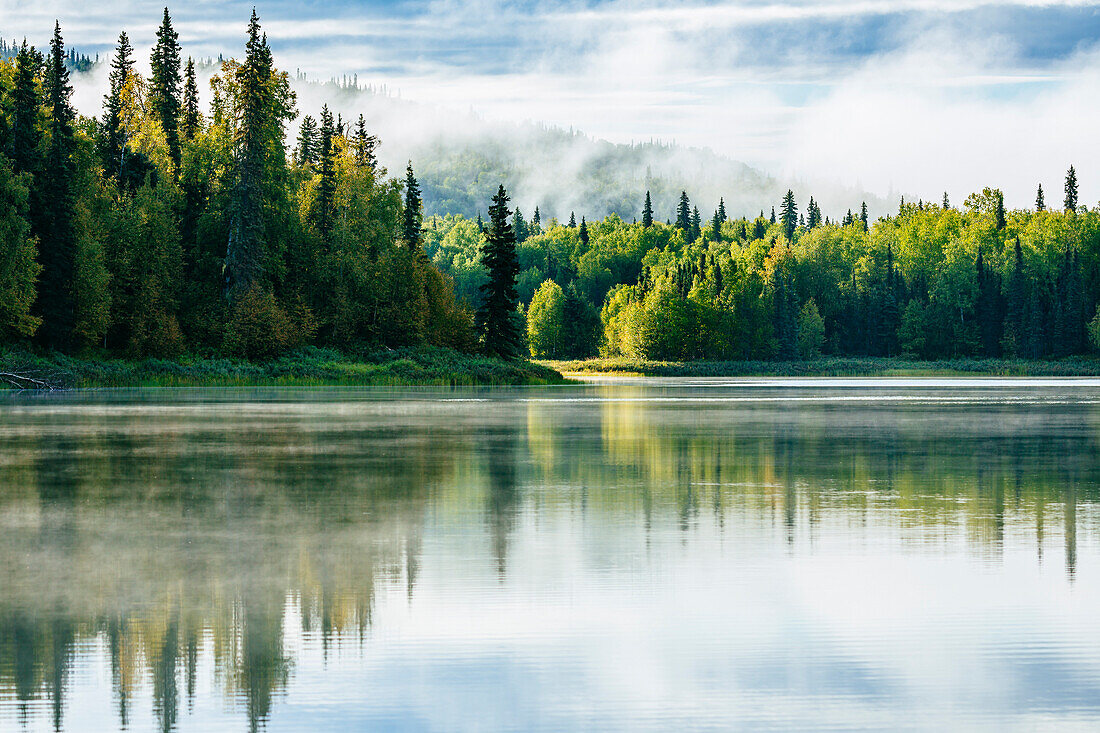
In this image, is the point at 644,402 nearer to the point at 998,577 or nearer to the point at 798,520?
the point at 798,520

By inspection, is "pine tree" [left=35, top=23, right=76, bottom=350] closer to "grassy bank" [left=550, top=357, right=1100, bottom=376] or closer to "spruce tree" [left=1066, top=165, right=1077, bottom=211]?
"grassy bank" [left=550, top=357, right=1100, bottom=376]

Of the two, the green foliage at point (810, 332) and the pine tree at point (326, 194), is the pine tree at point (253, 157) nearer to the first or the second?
the pine tree at point (326, 194)

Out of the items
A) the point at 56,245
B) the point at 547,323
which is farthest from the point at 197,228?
the point at 547,323

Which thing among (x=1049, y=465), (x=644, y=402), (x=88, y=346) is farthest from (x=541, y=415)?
(x=88, y=346)

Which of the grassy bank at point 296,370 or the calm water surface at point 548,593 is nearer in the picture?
the calm water surface at point 548,593

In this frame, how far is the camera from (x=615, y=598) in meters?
10.7

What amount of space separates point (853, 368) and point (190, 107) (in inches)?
3364

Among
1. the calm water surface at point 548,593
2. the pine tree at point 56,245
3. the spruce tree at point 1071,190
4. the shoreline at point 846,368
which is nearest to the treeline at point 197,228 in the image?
the pine tree at point 56,245

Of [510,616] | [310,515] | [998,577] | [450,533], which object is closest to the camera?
[510,616]

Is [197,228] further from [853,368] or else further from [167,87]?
[853,368]

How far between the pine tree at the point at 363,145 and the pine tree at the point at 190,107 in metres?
13.4

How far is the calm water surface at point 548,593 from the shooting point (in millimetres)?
7805

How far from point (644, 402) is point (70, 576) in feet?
148

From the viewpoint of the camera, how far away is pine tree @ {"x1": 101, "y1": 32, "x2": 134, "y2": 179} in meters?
88.1
